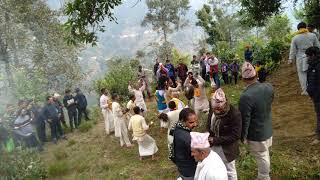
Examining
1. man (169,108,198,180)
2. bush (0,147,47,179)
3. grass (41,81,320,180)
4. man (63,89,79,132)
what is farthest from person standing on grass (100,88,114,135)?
man (169,108,198,180)

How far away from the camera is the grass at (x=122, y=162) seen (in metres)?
7.91

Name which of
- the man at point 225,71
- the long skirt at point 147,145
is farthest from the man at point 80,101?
the man at point 225,71

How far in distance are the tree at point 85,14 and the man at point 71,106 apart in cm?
815

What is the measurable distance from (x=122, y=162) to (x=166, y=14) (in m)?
39.0

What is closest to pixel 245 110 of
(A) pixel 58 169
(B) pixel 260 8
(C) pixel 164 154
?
(C) pixel 164 154

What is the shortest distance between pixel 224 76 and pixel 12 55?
15.8m

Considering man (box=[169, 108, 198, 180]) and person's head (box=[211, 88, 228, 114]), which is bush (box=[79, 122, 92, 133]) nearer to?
man (box=[169, 108, 198, 180])

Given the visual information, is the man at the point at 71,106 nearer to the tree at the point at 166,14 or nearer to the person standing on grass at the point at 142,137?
the person standing on grass at the point at 142,137

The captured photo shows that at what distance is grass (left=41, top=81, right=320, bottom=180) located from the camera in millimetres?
7912

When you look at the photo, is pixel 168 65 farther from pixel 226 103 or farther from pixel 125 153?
pixel 226 103

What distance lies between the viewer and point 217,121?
5770mm

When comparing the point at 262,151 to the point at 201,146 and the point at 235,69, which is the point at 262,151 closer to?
the point at 201,146

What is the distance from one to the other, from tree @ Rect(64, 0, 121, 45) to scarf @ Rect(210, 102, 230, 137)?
2.59 metres

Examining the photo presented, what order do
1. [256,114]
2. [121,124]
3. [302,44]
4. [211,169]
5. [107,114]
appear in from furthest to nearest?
[107,114], [121,124], [302,44], [256,114], [211,169]
